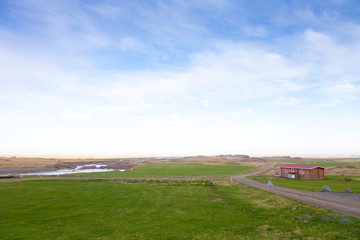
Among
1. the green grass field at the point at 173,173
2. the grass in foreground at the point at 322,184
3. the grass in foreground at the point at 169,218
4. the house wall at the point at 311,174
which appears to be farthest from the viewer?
the green grass field at the point at 173,173

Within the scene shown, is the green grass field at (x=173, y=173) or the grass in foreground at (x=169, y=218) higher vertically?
the grass in foreground at (x=169, y=218)

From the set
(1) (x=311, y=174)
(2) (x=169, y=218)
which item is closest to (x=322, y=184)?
(1) (x=311, y=174)

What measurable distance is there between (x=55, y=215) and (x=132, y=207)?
11393 millimetres

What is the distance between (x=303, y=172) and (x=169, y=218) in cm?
6405

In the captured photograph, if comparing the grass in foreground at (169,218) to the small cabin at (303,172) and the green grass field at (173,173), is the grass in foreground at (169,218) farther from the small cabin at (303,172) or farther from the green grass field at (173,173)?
the green grass field at (173,173)

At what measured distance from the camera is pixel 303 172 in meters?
74.3

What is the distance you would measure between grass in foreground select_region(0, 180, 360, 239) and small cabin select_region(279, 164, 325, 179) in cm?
4091

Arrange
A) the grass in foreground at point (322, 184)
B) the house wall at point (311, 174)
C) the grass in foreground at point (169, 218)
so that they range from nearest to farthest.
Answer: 1. the grass in foreground at point (169, 218)
2. the grass in foreground at point (322, 184)
3. the house wall at point (311, 174)

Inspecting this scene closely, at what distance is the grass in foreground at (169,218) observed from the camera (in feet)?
75.2

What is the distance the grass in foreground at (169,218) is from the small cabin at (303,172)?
134ft

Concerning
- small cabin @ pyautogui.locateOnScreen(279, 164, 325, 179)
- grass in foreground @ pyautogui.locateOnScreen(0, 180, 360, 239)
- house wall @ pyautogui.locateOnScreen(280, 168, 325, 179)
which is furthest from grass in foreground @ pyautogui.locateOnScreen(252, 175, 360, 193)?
grass in foreground @ pyautogui.locateOnScreen(0, 180, 360, 239)

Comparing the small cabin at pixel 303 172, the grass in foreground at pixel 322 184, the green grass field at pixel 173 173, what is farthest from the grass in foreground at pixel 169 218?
the green grass field at pixel 173 173

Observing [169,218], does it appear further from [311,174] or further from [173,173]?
[173,173]

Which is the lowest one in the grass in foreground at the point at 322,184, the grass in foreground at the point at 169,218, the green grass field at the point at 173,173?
the green grass field at the point at 173,173
